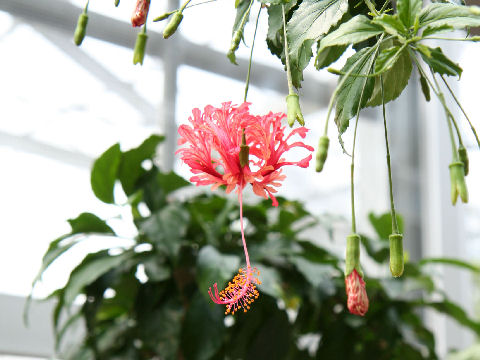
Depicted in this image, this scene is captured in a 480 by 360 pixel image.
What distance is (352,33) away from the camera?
447mm

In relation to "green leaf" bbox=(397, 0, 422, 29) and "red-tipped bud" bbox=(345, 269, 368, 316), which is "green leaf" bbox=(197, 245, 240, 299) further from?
"green leaf" bbox=(397, 0, 422, 29)

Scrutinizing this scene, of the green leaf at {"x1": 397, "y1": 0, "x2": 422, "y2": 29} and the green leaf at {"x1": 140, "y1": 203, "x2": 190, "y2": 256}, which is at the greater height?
the green leaf at {"x1": 397, "y1": 0, "x2": 422, "y2": 29}

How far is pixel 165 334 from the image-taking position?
1149 mm

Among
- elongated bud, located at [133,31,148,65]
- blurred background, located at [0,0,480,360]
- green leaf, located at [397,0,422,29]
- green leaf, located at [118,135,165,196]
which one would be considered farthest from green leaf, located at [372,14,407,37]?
blurred background, located at [0,0,480,360]

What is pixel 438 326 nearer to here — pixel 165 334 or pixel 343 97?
pixel 165 334

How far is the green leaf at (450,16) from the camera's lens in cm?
43

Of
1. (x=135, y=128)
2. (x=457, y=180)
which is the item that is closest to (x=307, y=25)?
(x=457, y=180)

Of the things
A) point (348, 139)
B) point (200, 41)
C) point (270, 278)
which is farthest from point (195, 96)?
point (270, 278)

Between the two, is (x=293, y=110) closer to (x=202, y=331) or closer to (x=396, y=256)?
(x=396, y=256)

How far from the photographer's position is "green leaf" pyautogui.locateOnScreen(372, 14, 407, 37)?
437mm

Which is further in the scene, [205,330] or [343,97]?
[205,330]

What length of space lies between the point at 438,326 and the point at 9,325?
141 cm

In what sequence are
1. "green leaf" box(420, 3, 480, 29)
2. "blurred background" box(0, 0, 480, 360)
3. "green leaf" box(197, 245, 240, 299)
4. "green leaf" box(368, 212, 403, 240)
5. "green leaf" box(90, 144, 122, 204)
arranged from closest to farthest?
"green leaf" box(420, 3, 480, 29) → "green leaf" box(197, 245, 240, 299) → "green leaf" box(90, 144, 122, 204) → "green leaf" box(368, 212, 403, 240) → "blurred background" box(0, 0, 480, 360)

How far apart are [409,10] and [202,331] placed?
2.61ft
